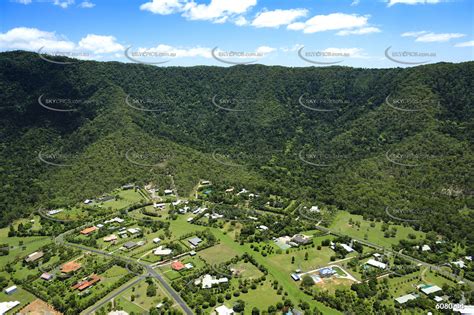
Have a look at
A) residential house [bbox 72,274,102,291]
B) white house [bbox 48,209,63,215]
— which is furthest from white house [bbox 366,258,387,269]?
white house [bbox 48,209,63,215]

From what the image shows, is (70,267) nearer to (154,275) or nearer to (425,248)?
(154,275)

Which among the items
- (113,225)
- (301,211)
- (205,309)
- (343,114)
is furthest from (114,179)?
(343,114)

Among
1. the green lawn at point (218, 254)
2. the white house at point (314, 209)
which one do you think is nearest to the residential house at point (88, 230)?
the green lawn at point (218, 254)

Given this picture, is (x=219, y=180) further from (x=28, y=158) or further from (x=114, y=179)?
(x=28, y=158)

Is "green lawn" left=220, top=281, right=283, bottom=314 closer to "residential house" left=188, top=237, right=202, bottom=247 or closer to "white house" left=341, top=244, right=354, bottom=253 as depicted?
"residential house" left=188, top=237, right=202, bottom=247

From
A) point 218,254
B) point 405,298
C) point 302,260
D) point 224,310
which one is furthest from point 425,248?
point 224,310

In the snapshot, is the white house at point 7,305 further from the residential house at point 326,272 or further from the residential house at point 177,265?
the residential house at point 326,272
